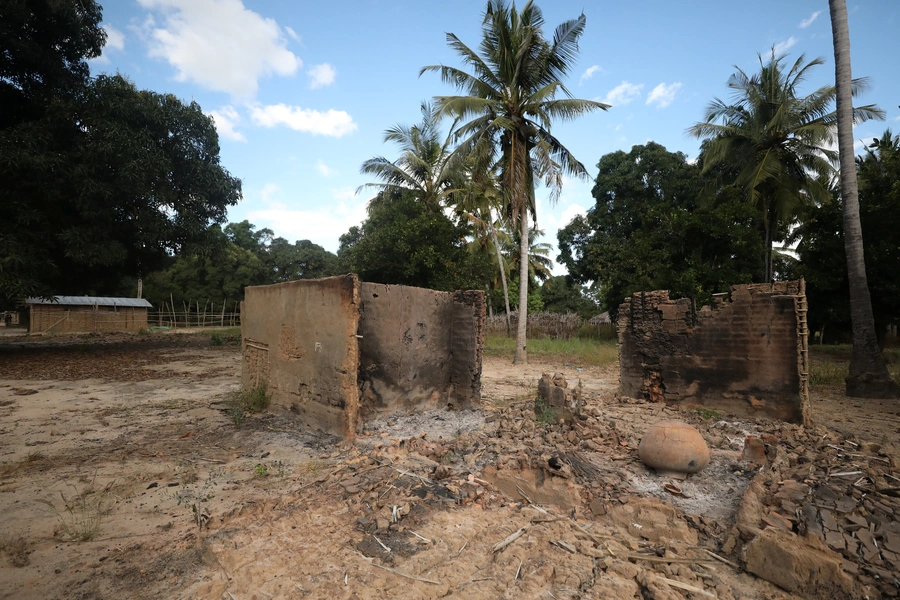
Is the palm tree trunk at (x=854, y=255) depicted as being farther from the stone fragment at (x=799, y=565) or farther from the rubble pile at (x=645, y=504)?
the stone fragment at (x=799, y=565)

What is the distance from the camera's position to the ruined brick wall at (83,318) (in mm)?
23016

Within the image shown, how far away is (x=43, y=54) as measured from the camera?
488 inches

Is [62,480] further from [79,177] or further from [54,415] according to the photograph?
[79,177]

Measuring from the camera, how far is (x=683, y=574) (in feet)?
9.21

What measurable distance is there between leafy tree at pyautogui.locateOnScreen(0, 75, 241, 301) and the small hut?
11306 mm

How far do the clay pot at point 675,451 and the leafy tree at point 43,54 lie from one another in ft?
54.3

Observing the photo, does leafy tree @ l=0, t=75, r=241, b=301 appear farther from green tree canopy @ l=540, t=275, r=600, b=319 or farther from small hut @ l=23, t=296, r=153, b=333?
green tree canopy @ l=540, t=275, r=600, b=319

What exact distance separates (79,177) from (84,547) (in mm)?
12151

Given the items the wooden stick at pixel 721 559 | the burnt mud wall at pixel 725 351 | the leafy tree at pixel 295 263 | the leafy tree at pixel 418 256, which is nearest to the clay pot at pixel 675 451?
the wooden stick at pixel 721 559

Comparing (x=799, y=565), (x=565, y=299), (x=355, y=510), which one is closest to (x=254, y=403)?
(x=355, y=510)

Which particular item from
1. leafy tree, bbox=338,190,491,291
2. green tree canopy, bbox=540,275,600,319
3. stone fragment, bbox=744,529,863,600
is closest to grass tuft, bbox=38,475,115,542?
stone fragment, bbox=744,529,863,600

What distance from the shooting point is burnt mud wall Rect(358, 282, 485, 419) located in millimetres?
6129

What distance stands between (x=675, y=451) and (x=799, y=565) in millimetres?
1664

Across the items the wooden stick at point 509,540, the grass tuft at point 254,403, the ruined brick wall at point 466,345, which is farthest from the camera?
the ruined brick wall at point 466,345
